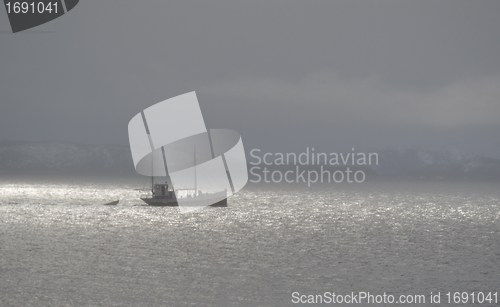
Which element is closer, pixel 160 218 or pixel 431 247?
pixel 431 247

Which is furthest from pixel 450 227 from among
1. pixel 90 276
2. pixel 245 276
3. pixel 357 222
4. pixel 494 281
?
pixel 90 276

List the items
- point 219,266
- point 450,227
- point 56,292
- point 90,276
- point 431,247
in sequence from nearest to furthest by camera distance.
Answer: point 56,292 < point 90,276 < point 219,266 < point 431,247 < point 450,227

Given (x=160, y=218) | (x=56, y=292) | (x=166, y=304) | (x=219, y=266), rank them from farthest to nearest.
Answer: (x=160, y=218) → (x=219, y=266) → (x=56, y=292) → (x=166, y=304)

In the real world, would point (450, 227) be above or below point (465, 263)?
below

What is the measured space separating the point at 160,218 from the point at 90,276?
283 feet

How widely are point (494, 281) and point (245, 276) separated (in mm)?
25661

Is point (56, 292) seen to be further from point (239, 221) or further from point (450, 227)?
point (450, 227)

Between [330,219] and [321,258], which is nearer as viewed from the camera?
[321,258]

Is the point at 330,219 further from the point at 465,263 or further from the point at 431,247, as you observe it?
the point at 465,263

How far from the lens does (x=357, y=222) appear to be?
509 ft

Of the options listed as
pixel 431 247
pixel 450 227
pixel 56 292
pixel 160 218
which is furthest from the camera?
pixel 160 218

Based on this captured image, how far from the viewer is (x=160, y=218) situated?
154625 mm

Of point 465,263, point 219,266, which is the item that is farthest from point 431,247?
point 219,266

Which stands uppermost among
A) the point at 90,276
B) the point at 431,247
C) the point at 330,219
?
the point at 90,276
